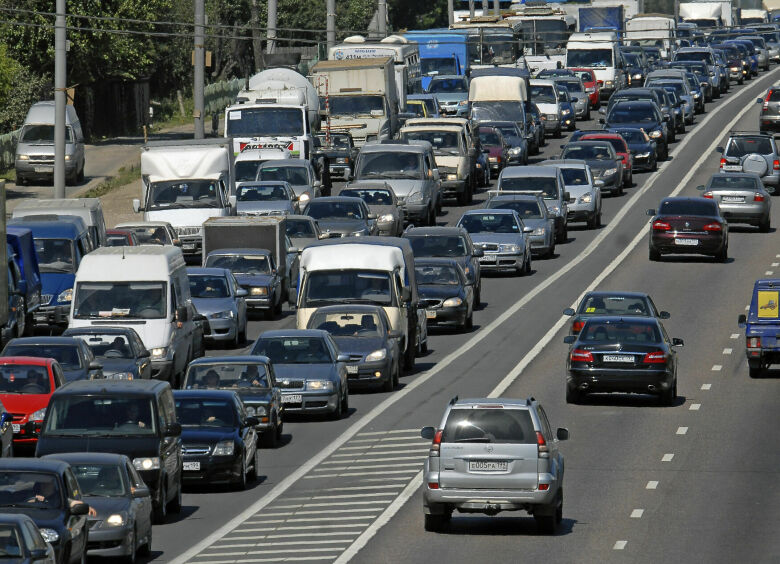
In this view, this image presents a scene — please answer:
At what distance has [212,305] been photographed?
40.5 meters

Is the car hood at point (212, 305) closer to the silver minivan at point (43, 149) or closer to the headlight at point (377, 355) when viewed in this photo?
the headlight at point (377, 355)

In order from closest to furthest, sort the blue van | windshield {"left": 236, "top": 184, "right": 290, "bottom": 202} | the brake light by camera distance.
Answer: the brake light < the blue van < windshield {"left": 236, "top": 184, "right": 290, "bottom": 202}

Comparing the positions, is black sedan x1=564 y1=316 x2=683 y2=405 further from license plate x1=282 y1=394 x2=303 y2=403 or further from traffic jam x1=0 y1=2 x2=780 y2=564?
license plate x1=282 y1=394 x2=303 y2=403

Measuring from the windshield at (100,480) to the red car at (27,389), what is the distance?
6889 mm

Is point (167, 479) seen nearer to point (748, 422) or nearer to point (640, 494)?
point (640, 494)

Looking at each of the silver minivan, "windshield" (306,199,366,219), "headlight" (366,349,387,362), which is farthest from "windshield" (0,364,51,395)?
the silver minivan

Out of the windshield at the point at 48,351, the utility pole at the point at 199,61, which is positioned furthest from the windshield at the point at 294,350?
the utility pole at the point at 199,61

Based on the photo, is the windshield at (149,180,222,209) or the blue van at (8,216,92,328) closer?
the blue van at (8,216,92,328)

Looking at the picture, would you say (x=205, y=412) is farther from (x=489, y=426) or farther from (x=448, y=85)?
(x=448, y=85)

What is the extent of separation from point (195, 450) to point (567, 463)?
5612mm

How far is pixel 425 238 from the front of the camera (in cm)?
4550

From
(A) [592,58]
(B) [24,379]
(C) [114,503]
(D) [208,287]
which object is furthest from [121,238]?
(A) [592,58]

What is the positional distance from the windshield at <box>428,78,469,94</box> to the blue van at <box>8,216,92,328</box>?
133 ft

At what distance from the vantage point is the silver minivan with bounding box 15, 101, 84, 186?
67812 millimetres
